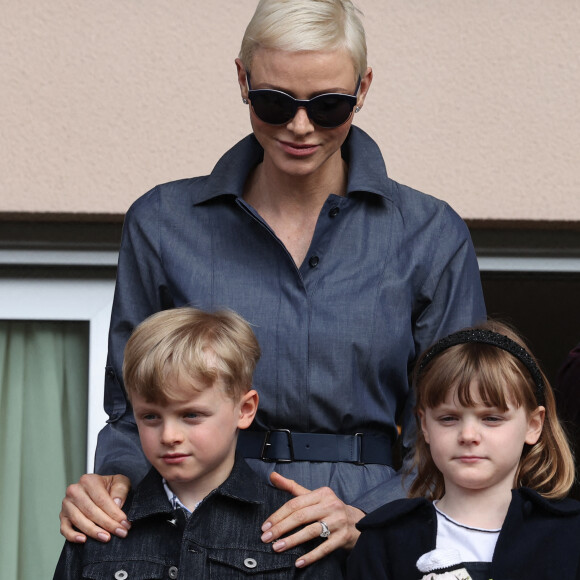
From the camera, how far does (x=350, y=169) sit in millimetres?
2912

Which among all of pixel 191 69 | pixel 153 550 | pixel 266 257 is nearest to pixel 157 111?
pixel 191 69

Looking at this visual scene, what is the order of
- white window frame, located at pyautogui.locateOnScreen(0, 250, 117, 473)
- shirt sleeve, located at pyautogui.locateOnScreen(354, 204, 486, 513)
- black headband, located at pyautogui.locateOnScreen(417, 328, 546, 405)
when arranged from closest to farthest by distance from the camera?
black headband, located at pyautogui.locateOnScreen(417, 328, 546, 405)
shirt sleeve, located at pyautogui.locateOnScreen(354, 204, 486, 513)
white window frame, located at pyautogui.locateOnScreen(0, 250, 117, 473)

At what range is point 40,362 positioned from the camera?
13.4ft

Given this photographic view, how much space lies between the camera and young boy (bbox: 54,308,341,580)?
2.50 meters

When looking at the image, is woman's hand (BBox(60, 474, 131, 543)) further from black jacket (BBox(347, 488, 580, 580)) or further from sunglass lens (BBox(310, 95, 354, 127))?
sunglass lens (BBox(310, 95, 354, 127))

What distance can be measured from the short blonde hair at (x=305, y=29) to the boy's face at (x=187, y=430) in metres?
0.69

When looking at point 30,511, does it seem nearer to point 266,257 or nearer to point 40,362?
point 40,362

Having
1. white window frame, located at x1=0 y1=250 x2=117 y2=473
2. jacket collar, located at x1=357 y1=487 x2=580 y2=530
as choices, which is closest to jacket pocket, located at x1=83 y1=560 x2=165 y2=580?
jacket collar, located at x1=357 y1=487 x2=580 y2=530

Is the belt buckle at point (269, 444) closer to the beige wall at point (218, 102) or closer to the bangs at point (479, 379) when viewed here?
the bangs at point (479, 379)

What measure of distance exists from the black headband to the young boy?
0.37 meters

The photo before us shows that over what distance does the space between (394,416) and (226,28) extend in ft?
4.96

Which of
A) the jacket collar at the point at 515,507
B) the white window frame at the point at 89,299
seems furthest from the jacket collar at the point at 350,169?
the white window frame at the point at 89,299

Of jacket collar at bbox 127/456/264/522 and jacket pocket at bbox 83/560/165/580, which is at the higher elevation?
jacket collar at bbox 127/456/264/522

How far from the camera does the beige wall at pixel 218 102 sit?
388 centimetres
